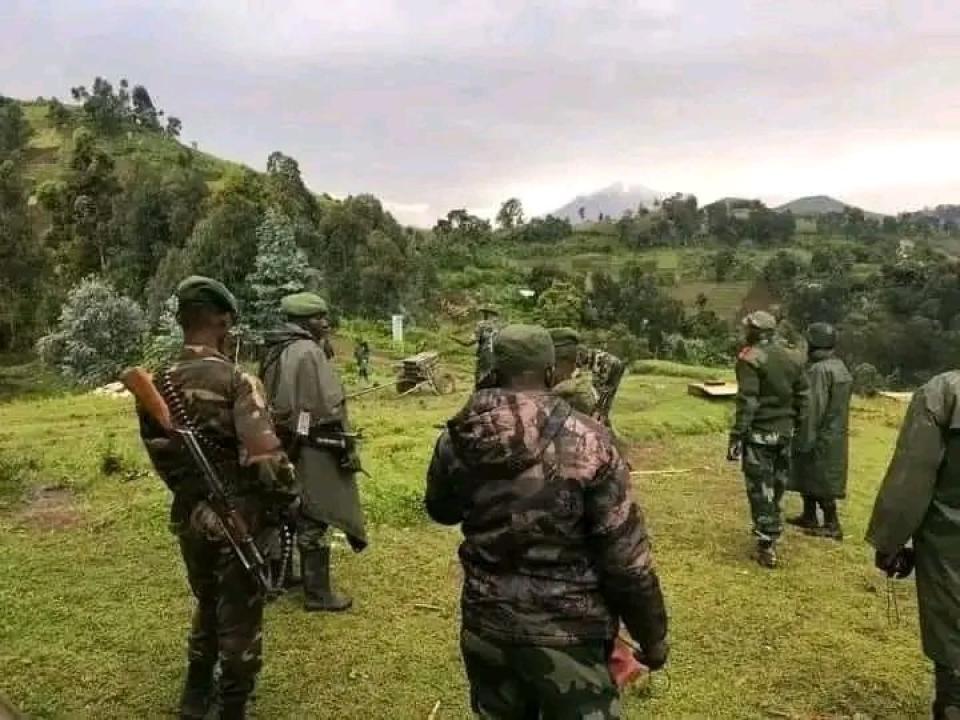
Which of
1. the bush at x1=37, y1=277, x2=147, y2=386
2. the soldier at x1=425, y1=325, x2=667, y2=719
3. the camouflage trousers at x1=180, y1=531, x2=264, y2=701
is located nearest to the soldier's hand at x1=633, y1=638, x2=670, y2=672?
the soldier at x1=425, y1=325, x2=667, y2=719

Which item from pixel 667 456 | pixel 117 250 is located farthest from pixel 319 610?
pixel 117 250

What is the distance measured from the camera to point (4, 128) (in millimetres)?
56969

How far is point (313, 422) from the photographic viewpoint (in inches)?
196

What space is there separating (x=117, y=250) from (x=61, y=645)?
3336 cm

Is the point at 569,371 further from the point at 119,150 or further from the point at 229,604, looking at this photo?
the point at 119,150

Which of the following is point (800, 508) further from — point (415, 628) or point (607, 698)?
point (607, 698)

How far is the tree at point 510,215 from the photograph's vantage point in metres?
76.8

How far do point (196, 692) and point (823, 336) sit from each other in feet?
17.9

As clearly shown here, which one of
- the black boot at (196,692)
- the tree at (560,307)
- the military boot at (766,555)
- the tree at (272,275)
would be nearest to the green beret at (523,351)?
the black boot at (196,692)

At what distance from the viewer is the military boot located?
6.34m

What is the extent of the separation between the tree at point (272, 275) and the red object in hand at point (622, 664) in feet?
64.8

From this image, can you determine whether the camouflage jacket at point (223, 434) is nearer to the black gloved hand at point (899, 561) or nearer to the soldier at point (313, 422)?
the soldier at point (313, 422)

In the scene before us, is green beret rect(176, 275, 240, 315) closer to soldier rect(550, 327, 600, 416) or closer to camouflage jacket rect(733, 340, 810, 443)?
soldier rect(550, 327, 600, 416)

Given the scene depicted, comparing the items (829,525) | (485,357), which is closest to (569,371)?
(485,357)
